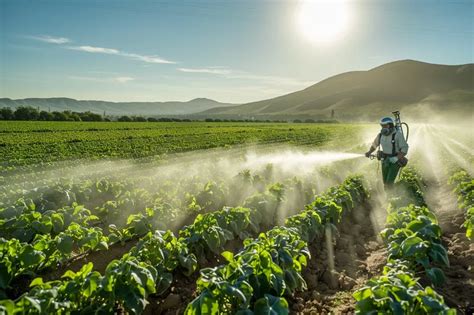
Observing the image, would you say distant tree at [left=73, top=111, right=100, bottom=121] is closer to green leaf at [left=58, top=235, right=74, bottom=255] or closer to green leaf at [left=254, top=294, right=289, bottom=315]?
green leaf at [left=58, top=235, right=74, bottom=255]

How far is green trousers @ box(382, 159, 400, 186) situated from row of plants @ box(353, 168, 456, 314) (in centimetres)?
171

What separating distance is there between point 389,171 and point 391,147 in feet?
2.10

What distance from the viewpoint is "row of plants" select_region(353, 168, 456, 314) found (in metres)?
3.02

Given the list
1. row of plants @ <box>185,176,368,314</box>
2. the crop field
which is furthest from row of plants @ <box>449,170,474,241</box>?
row of plants @ <box>185,176,368,314</box>

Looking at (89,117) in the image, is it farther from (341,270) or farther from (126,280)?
(126,280)

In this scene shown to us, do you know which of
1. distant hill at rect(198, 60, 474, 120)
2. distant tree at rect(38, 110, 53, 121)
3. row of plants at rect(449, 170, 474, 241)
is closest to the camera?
row of plants at rect(449, 170, 474, 241)

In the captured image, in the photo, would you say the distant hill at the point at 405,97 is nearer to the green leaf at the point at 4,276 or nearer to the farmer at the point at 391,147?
the farmer at the point at 391,147

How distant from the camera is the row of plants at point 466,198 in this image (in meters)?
5.82

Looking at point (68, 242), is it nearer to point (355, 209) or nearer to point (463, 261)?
point (463, 261)

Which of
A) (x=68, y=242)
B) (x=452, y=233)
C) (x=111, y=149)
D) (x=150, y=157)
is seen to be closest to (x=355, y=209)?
(x=452, y=233)

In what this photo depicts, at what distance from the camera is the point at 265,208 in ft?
23.5

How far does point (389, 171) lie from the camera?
9.08 m

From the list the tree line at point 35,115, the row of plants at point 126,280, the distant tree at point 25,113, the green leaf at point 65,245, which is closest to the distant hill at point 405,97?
the tree line at point 35,115

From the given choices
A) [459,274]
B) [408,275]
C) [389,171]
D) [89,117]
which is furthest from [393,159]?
[89,117]
